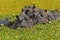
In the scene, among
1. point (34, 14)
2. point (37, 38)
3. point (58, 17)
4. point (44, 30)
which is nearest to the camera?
point (37, 38)

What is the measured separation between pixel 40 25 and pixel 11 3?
1167cm

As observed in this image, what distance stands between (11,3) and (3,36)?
43.4 ft

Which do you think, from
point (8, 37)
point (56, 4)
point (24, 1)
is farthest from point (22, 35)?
point (24, 1)

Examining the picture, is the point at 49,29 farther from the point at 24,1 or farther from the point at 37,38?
the point at 24,1

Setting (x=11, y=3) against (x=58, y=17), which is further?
(x=11, y=3)

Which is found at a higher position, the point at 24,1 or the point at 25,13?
the point at 25,13

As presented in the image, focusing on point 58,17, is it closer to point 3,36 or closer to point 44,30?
point 44,30

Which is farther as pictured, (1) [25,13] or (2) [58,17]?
(2) [58,17]

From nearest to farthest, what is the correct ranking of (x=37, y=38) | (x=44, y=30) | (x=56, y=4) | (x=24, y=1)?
(x=37, y=38) → (x=44, y=30) → (x=56, y=4) → (x=24, y=1)

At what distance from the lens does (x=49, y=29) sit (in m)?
15.3

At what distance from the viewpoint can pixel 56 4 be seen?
85.1 ft

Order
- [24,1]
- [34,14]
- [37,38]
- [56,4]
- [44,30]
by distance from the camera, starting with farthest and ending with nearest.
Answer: [24,1], [56,4], [34,14], [44,30], [37,38]

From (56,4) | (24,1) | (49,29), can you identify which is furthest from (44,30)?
(24,1)

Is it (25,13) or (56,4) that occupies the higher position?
(25,13)
